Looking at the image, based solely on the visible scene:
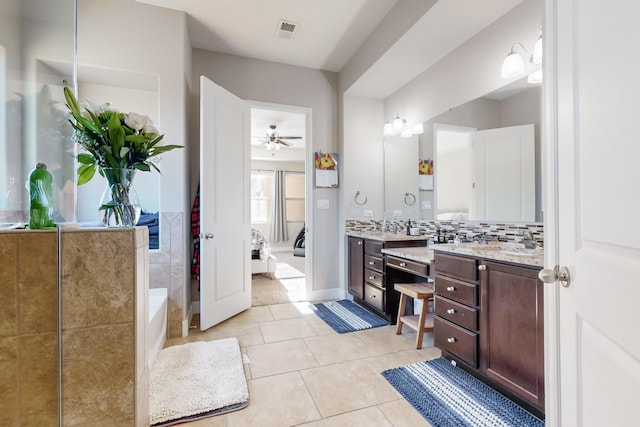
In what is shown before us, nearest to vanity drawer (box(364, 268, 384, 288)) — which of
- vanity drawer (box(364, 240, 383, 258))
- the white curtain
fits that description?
vanity drawer (box(364, 240, 383, 258))

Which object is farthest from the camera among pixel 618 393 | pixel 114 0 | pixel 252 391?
pixel 114 0

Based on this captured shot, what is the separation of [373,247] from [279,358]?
1.40 m

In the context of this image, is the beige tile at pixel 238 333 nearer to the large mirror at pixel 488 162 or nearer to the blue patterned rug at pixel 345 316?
the blue patterned rug at pixel 345 316

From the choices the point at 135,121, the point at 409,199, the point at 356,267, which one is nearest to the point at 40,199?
the point at 135,121

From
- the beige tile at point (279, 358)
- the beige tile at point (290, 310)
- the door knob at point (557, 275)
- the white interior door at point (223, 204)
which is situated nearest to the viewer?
the door knob at point (557, 275)

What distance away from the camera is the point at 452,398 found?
5.38 feet

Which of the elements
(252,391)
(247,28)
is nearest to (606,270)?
(252,391)

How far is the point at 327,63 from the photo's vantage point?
135 inches

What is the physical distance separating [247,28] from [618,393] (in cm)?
335

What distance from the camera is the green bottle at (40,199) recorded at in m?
0.86

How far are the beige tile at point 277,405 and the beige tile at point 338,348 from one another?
33cm

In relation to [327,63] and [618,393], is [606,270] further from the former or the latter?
[327,63]

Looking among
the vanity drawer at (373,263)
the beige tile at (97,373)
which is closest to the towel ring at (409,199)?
the vanity drawer at (373,263)

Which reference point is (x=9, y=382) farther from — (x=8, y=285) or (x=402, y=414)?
(x=402, y=414)
